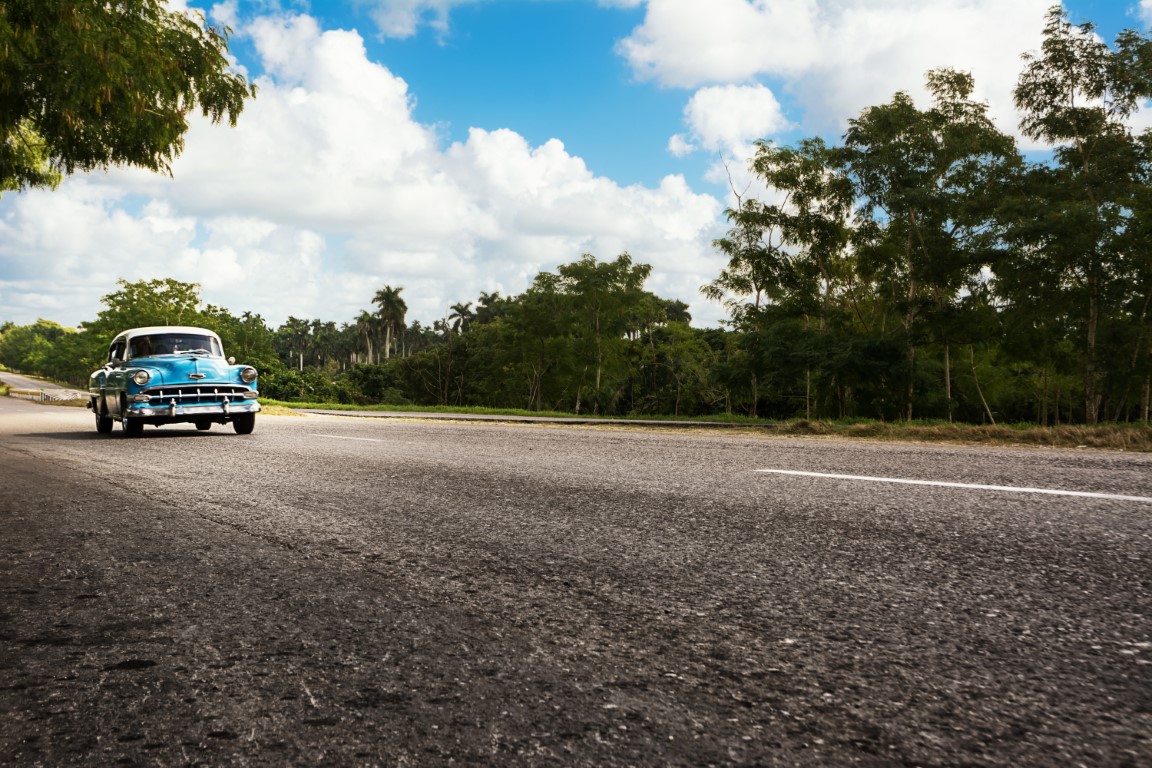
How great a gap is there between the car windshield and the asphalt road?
8.69m

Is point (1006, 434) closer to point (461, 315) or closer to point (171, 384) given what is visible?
point (171, 384)

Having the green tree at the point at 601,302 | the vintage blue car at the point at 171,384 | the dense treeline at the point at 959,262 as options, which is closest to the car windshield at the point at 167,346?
the vintage blue car at the point at 171,384

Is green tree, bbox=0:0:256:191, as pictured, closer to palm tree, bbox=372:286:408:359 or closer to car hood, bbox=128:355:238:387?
car hood, bbox=128:355:238:387

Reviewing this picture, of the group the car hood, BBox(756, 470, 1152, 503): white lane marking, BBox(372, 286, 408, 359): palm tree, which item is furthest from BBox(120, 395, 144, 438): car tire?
BBox(372, 286, 408, 359): palm tree

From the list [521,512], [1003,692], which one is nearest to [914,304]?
[521,512]

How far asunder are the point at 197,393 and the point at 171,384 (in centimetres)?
39

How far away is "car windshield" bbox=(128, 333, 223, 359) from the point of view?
40.7 ft

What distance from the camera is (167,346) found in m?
12.5

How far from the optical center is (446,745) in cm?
142

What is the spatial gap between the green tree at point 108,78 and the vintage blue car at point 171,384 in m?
3.39

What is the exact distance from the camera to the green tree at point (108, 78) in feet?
21.0

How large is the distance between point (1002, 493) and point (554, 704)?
400cm

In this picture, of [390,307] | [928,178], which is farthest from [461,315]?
[928,178]

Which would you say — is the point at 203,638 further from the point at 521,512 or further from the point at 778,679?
the point at 521,512
